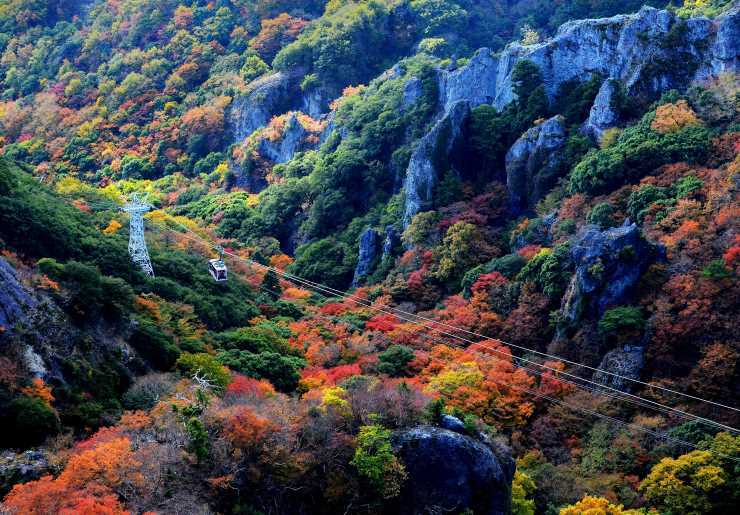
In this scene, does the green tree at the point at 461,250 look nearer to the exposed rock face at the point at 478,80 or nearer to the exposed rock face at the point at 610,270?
the exposed rock face at the point at 610,270

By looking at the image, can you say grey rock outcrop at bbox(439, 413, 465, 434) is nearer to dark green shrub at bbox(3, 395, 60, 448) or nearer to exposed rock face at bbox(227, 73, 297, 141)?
dark green shrub at bbox(3, 395, 60, 448)

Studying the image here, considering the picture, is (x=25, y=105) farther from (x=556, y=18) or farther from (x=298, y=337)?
(x=298, y=337)

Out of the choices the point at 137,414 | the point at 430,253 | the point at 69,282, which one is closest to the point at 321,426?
the point at 137,414

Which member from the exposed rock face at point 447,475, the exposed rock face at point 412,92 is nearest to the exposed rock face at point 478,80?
the exposed rock face at point 412,92

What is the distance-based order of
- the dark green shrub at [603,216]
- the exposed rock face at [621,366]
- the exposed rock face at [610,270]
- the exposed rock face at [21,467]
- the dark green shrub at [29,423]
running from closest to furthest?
the exposed rock face at [21,467], the dark green shrub at [29,423], the exposed rock face at [621,366], the exposed rock face at [610,270], the dark green shrub at [603,216]

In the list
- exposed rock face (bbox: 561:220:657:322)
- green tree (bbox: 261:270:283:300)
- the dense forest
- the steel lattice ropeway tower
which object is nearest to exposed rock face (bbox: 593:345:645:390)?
the dense forest

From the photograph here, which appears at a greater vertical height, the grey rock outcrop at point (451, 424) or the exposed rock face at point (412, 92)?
the exposed rock face at point (412, 92)
